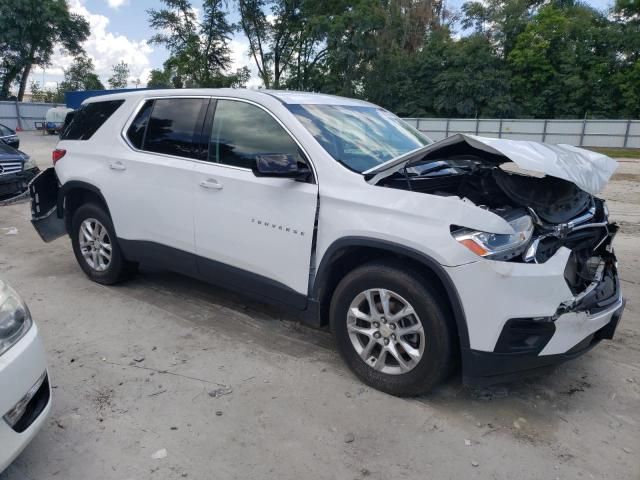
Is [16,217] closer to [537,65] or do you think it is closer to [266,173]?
[266,173]

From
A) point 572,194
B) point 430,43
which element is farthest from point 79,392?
point 430,43

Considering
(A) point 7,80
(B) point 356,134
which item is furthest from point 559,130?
(A) point 7,80

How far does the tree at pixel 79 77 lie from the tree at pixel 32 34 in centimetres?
635

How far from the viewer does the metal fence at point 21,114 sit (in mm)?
36281

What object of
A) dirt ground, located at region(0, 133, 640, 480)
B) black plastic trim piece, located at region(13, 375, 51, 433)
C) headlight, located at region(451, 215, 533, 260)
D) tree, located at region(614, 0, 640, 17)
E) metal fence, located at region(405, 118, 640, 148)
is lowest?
dirt ground, located at region(0, 133, 640, 480)

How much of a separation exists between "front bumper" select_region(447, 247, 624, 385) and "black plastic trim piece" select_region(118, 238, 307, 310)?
46.1 inches

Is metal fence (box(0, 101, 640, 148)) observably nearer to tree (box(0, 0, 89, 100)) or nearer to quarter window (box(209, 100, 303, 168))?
quarter window (box(209, 100, 303, 168))

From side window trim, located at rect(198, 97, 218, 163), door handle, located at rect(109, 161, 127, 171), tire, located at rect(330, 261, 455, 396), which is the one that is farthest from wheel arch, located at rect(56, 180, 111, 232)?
tire, located at rect(330, 261, 455, 396)

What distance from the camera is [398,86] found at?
39438mm

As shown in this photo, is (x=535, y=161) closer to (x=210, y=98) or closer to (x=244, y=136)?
(x=244, y=136)

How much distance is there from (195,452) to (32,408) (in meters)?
0.82

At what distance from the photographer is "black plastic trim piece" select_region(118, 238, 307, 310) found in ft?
11.4

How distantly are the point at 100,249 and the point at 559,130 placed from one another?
31658mm

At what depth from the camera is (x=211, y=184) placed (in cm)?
372
